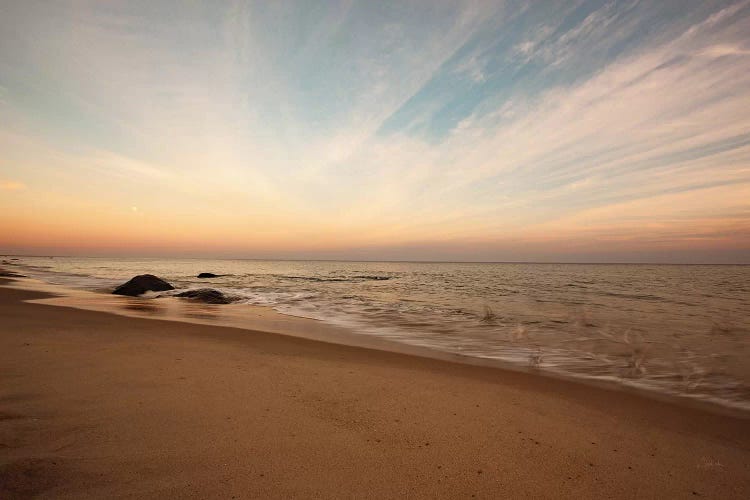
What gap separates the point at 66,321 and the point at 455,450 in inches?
433

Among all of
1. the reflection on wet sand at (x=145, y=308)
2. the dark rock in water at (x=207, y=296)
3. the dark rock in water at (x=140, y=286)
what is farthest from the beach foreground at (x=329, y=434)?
the dark rock in water at (x=140, y=286)

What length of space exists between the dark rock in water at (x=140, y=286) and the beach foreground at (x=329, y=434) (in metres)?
16.1

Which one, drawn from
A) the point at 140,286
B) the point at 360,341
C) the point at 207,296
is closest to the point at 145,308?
the point at 207,296

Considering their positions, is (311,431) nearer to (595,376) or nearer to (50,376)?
(50,376)

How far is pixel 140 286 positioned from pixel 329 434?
22.1 meters

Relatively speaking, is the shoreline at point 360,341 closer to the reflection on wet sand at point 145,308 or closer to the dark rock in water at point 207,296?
the reflection on wet sand at point 145,308

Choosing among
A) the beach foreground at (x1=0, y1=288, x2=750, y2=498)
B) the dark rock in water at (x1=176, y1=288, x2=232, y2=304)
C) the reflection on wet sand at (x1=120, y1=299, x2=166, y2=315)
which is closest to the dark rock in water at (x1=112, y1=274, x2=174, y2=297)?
the dark rock in water at (x1=176, y1=288, x2=232, y2=304)

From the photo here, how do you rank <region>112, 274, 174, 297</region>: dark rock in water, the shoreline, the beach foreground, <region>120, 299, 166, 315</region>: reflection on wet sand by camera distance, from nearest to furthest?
the beach foreground → the shoreline → <region>120, 299, 166, 315</region>: reflection on wet sand → <region>112, 274, 174, 297</region>: dark rock in water

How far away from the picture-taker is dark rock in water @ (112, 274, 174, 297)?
20.6 meters

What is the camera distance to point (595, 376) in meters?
6.90

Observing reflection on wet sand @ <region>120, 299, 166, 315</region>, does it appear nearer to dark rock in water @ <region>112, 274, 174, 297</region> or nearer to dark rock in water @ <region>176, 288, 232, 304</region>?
dark rock in water @ <region>176, 288, 232, 304</region>

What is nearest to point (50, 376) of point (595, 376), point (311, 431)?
point (311, 431)

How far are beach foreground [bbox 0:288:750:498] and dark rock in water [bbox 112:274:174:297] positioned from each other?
Answer: 52.9ft

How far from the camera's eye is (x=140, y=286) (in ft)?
69.4
